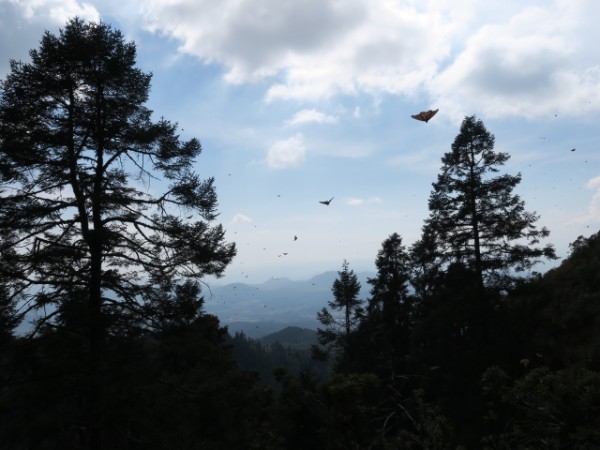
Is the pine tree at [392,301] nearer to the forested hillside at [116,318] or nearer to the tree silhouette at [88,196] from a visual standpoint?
the forested hillside at [116,318]

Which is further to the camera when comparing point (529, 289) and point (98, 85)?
point (529, 289)

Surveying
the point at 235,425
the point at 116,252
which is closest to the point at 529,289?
the point at 235,425

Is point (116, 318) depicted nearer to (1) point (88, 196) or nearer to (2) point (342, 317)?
(1) point (88, 196)

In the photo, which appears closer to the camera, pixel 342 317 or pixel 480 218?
pixel 480 218

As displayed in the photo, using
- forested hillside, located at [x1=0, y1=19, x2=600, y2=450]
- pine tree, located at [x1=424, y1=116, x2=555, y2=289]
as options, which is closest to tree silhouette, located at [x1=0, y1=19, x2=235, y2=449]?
forested hillside, located at [x1=0, y1=19, x2=600, y2=450]

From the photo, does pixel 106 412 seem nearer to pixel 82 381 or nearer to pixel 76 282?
pixel 82 381

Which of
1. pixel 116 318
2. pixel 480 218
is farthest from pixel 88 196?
pixel 480 218

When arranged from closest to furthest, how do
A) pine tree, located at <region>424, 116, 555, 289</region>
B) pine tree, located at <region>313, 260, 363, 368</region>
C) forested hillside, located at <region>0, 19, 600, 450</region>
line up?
1. forested hillside, located at <region>0, 19, 600, 450</region>
2. pine tree, located at <region>424, 116, 555, 289</region>
3. pine tree, located at <region>313, 260, 363, 368</region>

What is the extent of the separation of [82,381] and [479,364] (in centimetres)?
1433

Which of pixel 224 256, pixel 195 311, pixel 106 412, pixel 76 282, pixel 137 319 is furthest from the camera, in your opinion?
pixel 224 256

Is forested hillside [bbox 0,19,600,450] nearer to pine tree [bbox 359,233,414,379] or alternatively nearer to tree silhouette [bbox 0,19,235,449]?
tree silhouette [bbox 0,19,235,449]

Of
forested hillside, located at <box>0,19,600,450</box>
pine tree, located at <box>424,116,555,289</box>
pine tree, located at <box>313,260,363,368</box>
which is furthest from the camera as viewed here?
pine tree, located at <box>313,260,363,368</box>

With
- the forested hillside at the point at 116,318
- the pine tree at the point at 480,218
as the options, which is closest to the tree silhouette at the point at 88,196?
the forested hillside at the point at 116,318

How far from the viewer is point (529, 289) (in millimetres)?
15609
